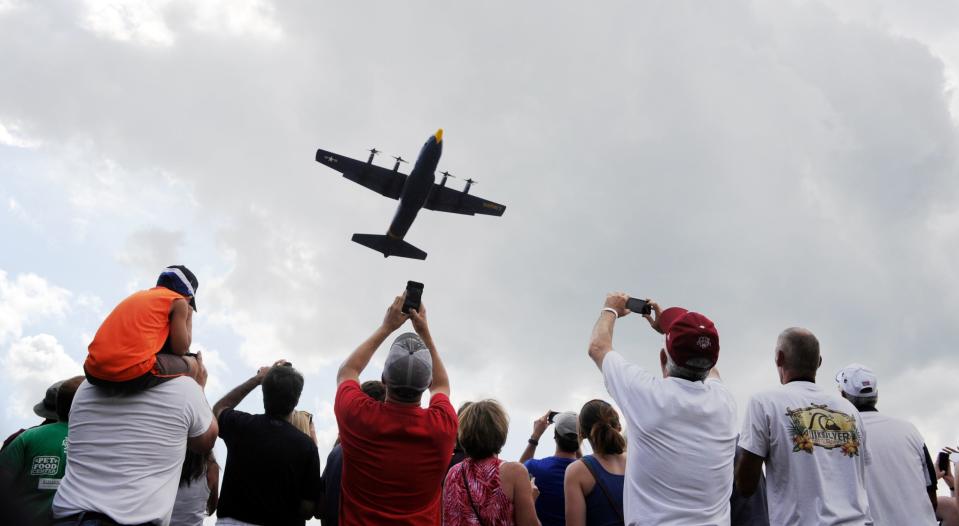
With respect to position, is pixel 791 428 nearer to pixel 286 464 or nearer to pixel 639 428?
pixel 639 428

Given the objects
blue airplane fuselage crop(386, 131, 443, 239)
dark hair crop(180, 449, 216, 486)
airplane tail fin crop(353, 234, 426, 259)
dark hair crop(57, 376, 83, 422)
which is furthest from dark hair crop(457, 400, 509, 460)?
airplane tail fin crop(353, 234, 426, 259)

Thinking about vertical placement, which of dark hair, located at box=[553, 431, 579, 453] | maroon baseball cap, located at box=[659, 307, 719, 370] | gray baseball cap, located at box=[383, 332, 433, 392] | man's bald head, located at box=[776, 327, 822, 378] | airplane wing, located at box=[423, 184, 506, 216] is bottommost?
dark hair, located at box=[553, 431, 579, 453]

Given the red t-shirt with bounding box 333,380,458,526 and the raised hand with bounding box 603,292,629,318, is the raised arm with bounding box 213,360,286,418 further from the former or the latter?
the raised hand with bounding box 603,292,629,318

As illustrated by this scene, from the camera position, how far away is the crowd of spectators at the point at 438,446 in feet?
11.1

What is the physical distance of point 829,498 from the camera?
3.94 metres

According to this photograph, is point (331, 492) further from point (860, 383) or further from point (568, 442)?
point (860, 383)

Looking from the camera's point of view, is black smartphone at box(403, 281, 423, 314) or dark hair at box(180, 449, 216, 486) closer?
black smartphone at box(403, 281, 423, 314)

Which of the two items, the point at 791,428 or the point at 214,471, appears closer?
the point at 791,428

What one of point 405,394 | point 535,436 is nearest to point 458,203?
point 535,436

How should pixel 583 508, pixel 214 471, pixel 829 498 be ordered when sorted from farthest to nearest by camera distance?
pixel 214 471
pixel 583 508
pixel 829 498

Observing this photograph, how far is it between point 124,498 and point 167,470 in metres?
0.26

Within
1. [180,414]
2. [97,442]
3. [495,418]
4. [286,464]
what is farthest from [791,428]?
[97,442]

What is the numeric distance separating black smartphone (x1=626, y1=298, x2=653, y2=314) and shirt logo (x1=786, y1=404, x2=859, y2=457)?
3.57ft

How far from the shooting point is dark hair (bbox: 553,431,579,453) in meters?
5.27
